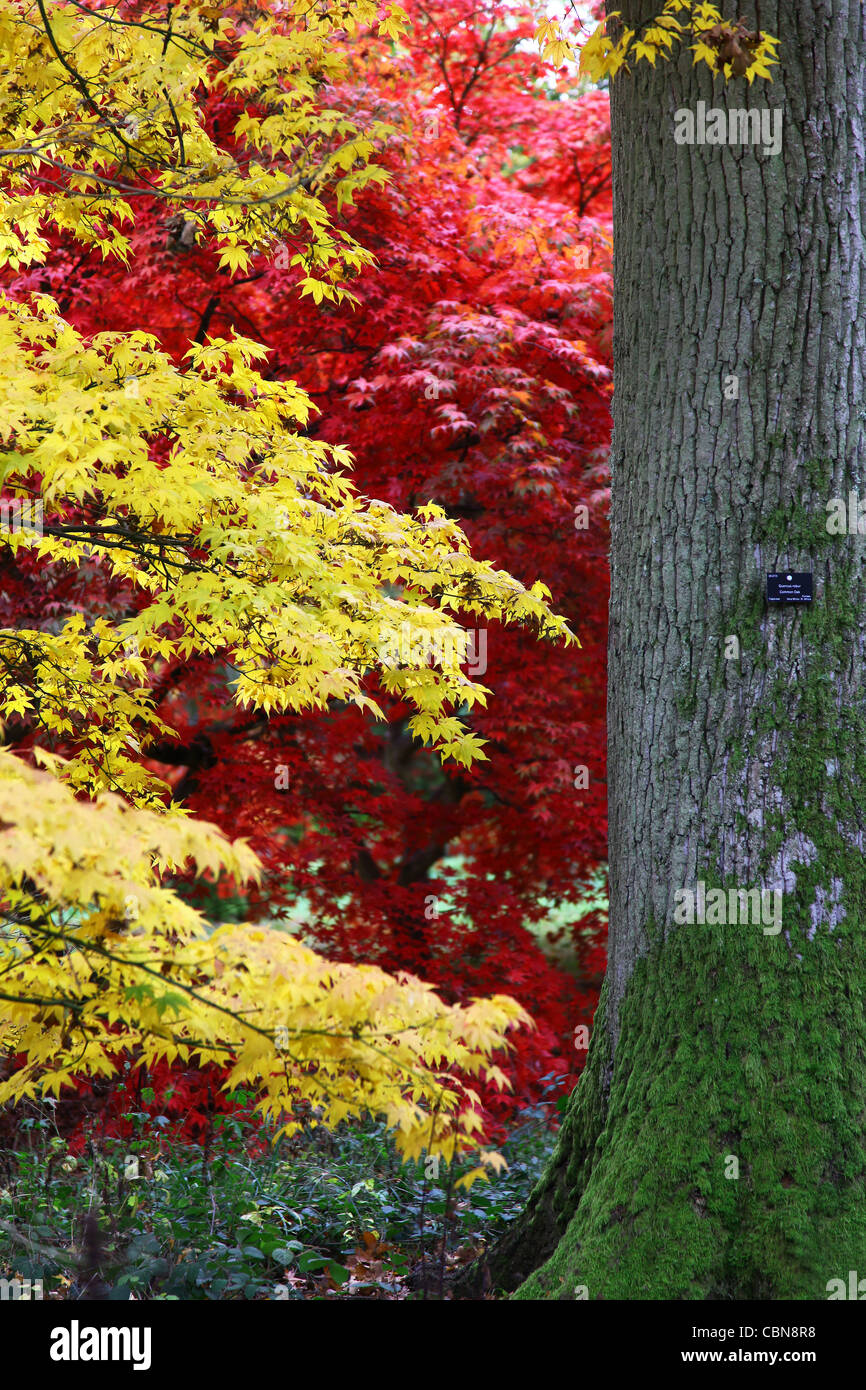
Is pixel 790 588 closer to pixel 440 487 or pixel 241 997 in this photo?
pixel 241 997

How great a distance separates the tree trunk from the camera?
9.95ft

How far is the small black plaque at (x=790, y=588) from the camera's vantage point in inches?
128

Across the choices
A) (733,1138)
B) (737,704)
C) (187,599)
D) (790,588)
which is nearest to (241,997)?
(187,599)

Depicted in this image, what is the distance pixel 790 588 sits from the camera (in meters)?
3.25

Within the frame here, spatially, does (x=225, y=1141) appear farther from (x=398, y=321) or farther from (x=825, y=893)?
(x=398, y=321)

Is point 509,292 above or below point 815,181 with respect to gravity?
above

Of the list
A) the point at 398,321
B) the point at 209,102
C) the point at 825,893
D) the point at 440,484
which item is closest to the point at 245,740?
the point at 440,484

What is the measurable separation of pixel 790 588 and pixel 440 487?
9.40 feet

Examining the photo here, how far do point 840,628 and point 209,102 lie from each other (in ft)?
15.1

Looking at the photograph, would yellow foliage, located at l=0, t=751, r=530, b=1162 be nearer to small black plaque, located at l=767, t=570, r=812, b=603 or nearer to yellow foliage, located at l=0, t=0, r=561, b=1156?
yellow foliage, located at l=0, t=0, r=561, b=1156

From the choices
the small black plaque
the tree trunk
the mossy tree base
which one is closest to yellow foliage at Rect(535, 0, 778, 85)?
the tree trunk

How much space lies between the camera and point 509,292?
6.20 metres

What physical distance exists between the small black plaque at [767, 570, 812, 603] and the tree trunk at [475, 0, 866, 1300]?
0.11 feet

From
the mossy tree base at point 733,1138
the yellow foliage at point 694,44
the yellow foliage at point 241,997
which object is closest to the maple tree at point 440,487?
the yellow foliage at point 694,44
